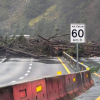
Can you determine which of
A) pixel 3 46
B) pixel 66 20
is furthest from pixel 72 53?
pixel 66 20

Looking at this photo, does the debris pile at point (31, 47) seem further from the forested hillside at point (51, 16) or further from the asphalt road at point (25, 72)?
the asphalt road at point (25, 72)

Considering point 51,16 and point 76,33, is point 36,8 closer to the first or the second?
point 51,16

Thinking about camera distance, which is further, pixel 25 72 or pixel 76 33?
pixel 25 72

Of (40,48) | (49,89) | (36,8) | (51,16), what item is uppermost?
(36,8)

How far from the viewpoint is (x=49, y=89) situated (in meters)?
7.73

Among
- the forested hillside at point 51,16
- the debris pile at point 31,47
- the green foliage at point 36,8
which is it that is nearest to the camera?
the debris pile at point 31,47

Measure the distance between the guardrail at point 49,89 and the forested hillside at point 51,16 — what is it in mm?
25198

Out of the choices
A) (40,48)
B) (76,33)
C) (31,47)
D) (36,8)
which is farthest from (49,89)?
(36,8)

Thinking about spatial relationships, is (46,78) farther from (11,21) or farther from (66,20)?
(11,21)

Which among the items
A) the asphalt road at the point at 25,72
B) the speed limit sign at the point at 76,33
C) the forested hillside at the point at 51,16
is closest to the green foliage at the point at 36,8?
the forested hillside at the point at 51,16

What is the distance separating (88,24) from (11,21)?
271 ft

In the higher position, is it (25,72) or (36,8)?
(36,8)

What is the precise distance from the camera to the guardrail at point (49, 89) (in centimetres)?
583

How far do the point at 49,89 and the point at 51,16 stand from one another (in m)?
129
